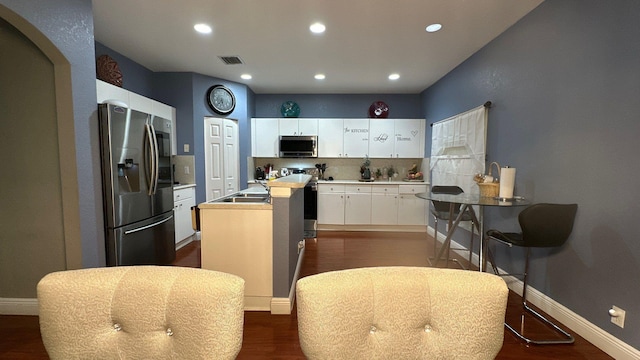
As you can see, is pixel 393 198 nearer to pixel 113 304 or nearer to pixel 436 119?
pixel 436 119

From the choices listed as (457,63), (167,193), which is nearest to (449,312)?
(167,193)

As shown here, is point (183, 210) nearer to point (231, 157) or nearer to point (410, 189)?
point (231, 157)

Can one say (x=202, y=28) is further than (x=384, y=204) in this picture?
No

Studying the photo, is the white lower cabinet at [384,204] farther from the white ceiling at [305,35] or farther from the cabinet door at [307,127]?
the white ceiling at [305,35]

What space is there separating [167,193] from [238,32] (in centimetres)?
190

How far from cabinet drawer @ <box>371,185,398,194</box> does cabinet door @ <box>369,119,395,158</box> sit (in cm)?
63

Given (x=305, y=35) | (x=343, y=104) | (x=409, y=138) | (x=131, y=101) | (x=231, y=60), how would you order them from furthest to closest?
(x=343, y=104) → (x=409, y=138) → (x=231, y=60) → (x=131, y=101) → (x=305, y=35)

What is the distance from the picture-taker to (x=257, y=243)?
214cm

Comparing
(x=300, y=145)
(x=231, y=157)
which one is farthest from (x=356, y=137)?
(x=231, y=157)

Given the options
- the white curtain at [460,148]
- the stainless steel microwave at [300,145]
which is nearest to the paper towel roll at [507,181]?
the white curtain at [460,148]

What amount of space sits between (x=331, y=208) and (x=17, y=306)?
3.71 metres

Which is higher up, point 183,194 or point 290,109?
point 290,109

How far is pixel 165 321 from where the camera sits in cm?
78

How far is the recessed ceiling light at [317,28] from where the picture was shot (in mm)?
2537
